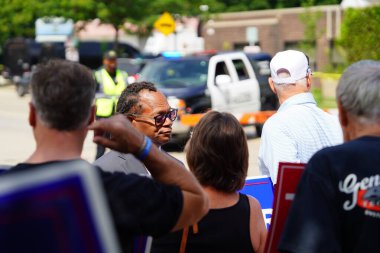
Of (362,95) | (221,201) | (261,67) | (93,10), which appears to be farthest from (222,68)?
(93,10)

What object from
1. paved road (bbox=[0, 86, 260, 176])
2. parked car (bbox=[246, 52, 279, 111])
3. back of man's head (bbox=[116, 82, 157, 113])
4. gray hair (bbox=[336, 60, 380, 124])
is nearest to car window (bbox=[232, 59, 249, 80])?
parked car (bbox=[246, 52, 279, 111])

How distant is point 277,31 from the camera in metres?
49.1

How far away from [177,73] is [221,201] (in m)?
14.3

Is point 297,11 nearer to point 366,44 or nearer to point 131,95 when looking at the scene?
point 366,44

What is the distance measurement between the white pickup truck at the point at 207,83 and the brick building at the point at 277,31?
75.9 feet

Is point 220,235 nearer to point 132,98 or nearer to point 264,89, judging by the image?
point 132,98

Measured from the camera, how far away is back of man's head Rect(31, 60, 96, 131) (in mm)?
2754

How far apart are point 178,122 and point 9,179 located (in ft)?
47.3

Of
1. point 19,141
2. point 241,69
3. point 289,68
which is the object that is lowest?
point 19,141

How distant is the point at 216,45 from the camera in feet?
170

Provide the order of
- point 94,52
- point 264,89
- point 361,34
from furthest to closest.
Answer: point 94,52
point 361,34
point 264,89

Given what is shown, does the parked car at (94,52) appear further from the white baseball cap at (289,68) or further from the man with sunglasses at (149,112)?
the man with sunglasses at (149,112)

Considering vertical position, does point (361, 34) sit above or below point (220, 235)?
below

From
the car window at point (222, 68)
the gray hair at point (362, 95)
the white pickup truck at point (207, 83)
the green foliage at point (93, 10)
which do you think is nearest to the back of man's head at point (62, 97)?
the gray hair at point (362, 95)
